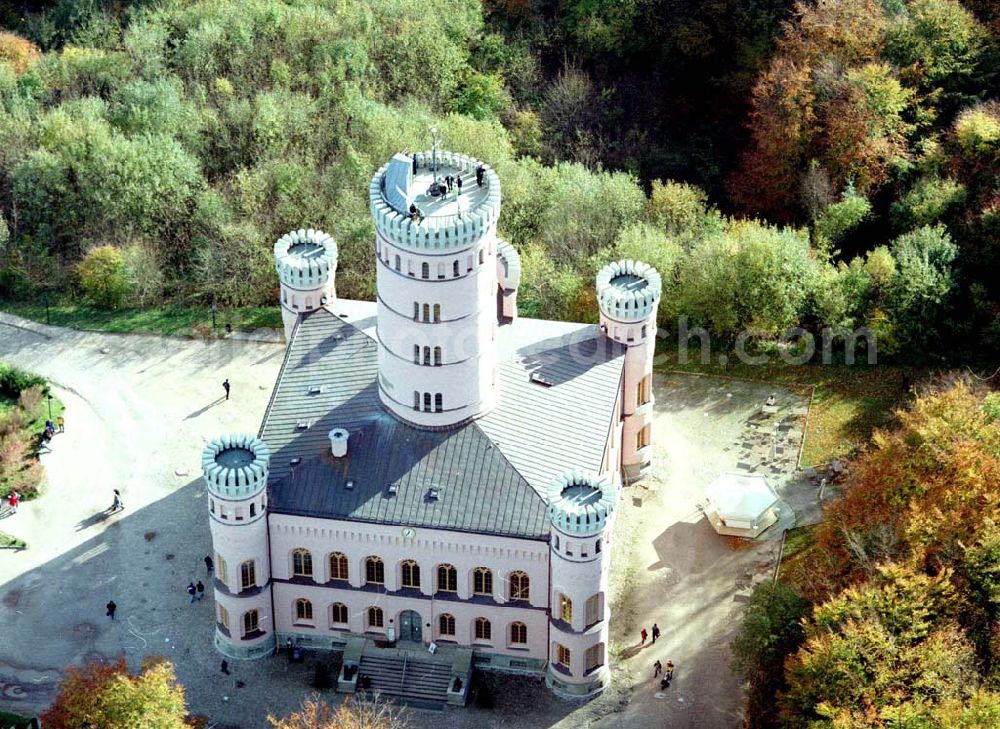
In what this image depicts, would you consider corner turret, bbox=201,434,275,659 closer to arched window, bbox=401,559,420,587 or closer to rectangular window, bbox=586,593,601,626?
arched window, bbox=401,559,420,587

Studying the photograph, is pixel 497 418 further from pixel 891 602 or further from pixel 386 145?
pixel 386 145

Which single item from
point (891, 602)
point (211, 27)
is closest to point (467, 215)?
point (891, 602)

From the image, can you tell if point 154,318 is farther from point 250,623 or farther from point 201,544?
Answer: point 250,623

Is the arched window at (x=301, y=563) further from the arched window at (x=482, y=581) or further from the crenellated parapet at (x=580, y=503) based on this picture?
Answer: the crenellated parapet at (x=580, y=503)

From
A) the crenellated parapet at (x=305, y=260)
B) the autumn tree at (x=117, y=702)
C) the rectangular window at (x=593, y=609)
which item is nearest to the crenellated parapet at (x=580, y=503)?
the rectangular window at (x=593, y=609)

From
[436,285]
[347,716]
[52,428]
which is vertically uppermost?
[436,285]

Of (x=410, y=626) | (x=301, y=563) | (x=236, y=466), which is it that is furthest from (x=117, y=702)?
(x=410, y=626)
